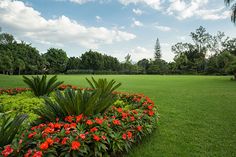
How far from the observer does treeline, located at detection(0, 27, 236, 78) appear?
151 feet

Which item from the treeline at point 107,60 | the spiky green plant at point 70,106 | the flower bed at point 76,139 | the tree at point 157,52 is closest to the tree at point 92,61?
the treeline at point 107,60

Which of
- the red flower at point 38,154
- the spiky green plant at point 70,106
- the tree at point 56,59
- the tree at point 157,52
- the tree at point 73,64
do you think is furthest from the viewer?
the tree at point 157,52

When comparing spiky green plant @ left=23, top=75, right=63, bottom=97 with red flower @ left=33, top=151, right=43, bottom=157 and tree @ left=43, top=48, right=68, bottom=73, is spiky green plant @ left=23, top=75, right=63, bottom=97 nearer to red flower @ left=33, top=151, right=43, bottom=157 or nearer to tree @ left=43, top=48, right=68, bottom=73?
red flower @ left=33, top=151, right=43, bottom=157

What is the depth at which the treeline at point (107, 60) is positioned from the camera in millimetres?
45875

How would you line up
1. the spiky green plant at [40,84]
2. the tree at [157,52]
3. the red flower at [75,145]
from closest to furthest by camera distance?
1. the red flower at [75,145]
2. the spiky green plant at [40,84]
3. the tree at [157,52]

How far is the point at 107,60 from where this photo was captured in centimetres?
6575


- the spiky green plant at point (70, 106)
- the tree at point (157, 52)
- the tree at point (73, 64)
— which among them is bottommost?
the spiky green plant at point (70, 106)

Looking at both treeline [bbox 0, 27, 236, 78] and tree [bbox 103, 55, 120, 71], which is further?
tree [bbox 103, 55, 120, 71]

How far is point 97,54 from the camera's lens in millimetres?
64125

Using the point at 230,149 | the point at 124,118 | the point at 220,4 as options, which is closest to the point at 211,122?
the point at 230,149

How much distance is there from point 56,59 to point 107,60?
49.9 ft

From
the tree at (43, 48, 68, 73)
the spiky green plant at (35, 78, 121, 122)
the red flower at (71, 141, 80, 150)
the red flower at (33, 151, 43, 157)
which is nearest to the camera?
the red flower at (33, 151, 43, 157)

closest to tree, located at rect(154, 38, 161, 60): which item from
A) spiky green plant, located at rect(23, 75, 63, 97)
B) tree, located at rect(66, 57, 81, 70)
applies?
tree, located at rect(66, 57, 81, 70)

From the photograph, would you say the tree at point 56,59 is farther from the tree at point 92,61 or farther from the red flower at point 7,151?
the red flower at point 7,151
